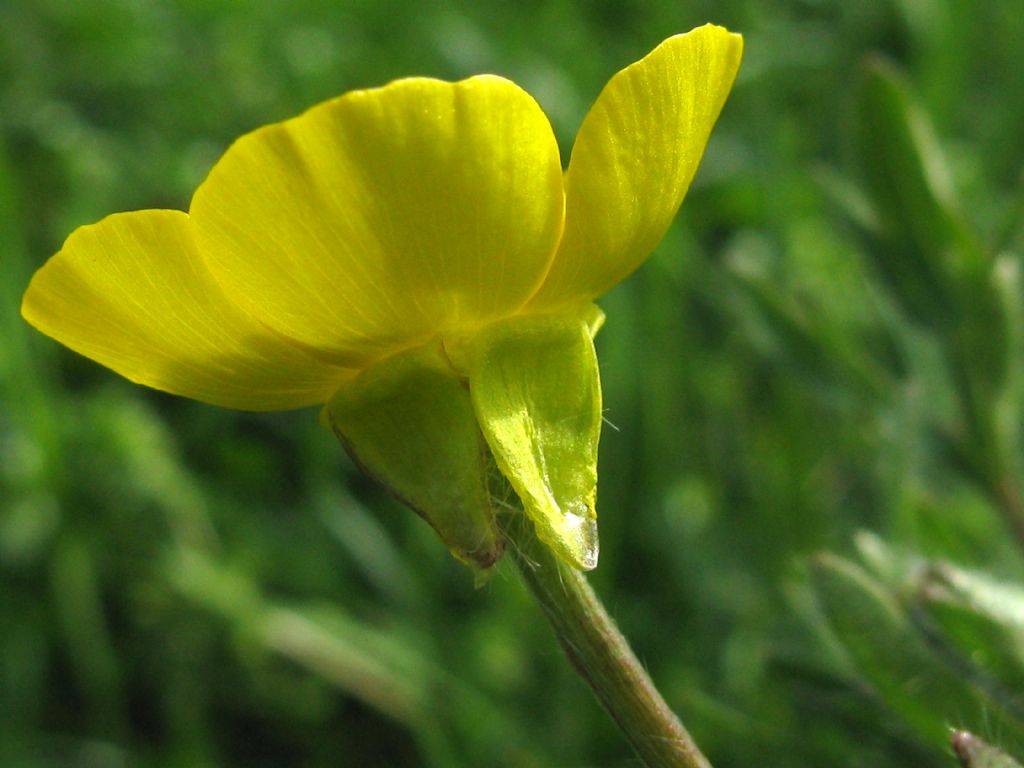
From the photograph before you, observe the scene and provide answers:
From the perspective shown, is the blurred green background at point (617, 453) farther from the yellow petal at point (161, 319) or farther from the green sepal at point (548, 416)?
the yellow petal at point (161, 319)

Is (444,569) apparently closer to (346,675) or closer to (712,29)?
(346,675)

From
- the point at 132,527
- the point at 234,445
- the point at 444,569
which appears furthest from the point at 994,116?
the point at 132,527

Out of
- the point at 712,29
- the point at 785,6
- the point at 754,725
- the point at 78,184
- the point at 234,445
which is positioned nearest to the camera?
the point at 712,29

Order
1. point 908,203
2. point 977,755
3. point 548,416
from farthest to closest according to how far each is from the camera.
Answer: point 908,203
point 548,416
point 977,755

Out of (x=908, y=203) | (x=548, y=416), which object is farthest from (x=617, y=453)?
(x=548, y=416)

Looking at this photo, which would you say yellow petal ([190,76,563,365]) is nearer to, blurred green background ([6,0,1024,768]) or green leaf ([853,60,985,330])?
blurred green background ([6,0,1024,768])

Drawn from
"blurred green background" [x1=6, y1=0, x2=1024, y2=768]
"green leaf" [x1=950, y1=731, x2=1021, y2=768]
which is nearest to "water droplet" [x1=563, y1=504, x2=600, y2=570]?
"green leaf" [x1=950, y1=731, x2=1021, y2=768]

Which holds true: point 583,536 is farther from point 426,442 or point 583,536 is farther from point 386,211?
point 386,211
